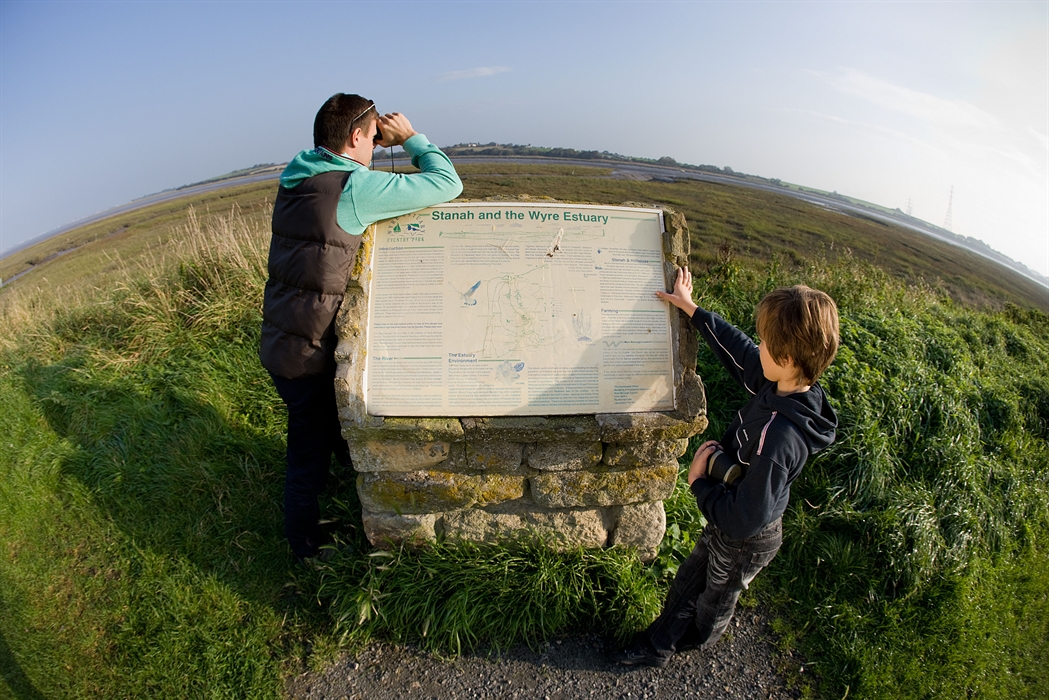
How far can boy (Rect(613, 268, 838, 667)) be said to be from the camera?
6.05 ft

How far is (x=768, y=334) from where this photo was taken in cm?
193

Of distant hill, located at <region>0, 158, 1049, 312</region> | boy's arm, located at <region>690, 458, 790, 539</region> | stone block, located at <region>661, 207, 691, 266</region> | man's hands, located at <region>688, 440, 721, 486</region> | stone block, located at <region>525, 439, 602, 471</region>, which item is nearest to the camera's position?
boy's arm, located at <region>690, 458, 790, 539</region>

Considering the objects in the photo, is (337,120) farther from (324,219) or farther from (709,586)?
(709,586)

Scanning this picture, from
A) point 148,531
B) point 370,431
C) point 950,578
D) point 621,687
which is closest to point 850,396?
point 950,578

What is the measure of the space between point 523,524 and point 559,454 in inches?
21.4

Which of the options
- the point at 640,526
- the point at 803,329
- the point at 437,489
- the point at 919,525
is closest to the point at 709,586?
the point at 640,526

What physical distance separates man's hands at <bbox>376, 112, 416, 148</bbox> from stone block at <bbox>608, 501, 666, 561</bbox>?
7.88ft

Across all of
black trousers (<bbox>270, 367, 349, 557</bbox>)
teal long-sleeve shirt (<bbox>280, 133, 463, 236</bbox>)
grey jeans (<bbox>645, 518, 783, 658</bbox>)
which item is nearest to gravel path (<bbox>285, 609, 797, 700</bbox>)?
grey jeans (<bbox>645, 518, 783, 658</bbox>)

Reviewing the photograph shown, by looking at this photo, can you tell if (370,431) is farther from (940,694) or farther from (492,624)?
(940,694)

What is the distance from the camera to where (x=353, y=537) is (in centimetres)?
306

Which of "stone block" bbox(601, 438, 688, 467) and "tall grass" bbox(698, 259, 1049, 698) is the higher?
"stone block" bbox(601, 438, 688, 467)

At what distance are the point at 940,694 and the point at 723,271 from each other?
413 centimetres

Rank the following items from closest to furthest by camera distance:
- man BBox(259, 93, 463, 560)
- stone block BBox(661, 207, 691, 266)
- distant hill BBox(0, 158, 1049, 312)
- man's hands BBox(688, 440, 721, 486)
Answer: man's hands BBox(688, 440, 721, 486) < man BBox(259, 93, 463, 560) < stone block BBox(661, 207, 691, 266) < distant hill BBox(0, 158, 1049, 312)

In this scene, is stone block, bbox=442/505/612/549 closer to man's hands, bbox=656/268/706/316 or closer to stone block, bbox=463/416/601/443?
stone block, bbox=463/416/601/443
